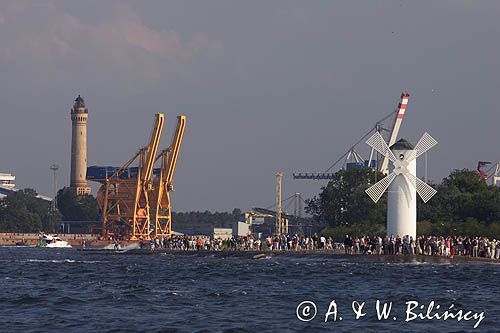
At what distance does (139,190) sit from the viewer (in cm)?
15175

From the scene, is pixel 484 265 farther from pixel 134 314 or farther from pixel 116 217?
pixel 116 217

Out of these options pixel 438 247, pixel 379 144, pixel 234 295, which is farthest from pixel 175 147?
pixel 234 295

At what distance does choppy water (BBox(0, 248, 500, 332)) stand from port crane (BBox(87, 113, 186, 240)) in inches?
→ 3256

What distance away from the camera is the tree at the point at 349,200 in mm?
118750

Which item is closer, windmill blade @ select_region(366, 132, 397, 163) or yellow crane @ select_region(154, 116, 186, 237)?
windmill blade @ select_region(366, 132, 397, 163)

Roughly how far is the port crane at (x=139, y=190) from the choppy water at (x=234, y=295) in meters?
82.7

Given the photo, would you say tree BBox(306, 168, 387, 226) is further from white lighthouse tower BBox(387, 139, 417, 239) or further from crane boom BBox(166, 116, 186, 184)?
white lighthouse tower BBox(387, 139, 417, 239)

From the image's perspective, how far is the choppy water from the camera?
33.6 m

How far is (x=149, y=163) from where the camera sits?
15162 cm

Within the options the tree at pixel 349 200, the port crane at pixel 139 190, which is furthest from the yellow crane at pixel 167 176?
the tree at pixel 349 200

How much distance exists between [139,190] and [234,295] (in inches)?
4267

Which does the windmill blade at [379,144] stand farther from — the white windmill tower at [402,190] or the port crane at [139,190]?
the port crane at [139,190]

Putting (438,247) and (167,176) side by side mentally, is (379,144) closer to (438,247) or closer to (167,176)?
(438,247)

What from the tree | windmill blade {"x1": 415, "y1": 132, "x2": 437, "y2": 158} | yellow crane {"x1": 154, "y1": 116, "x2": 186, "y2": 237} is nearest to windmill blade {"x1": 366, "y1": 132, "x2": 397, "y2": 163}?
windmill blade {"x1": 415, "y1": 132, "x2": 437, "y2": 158}
